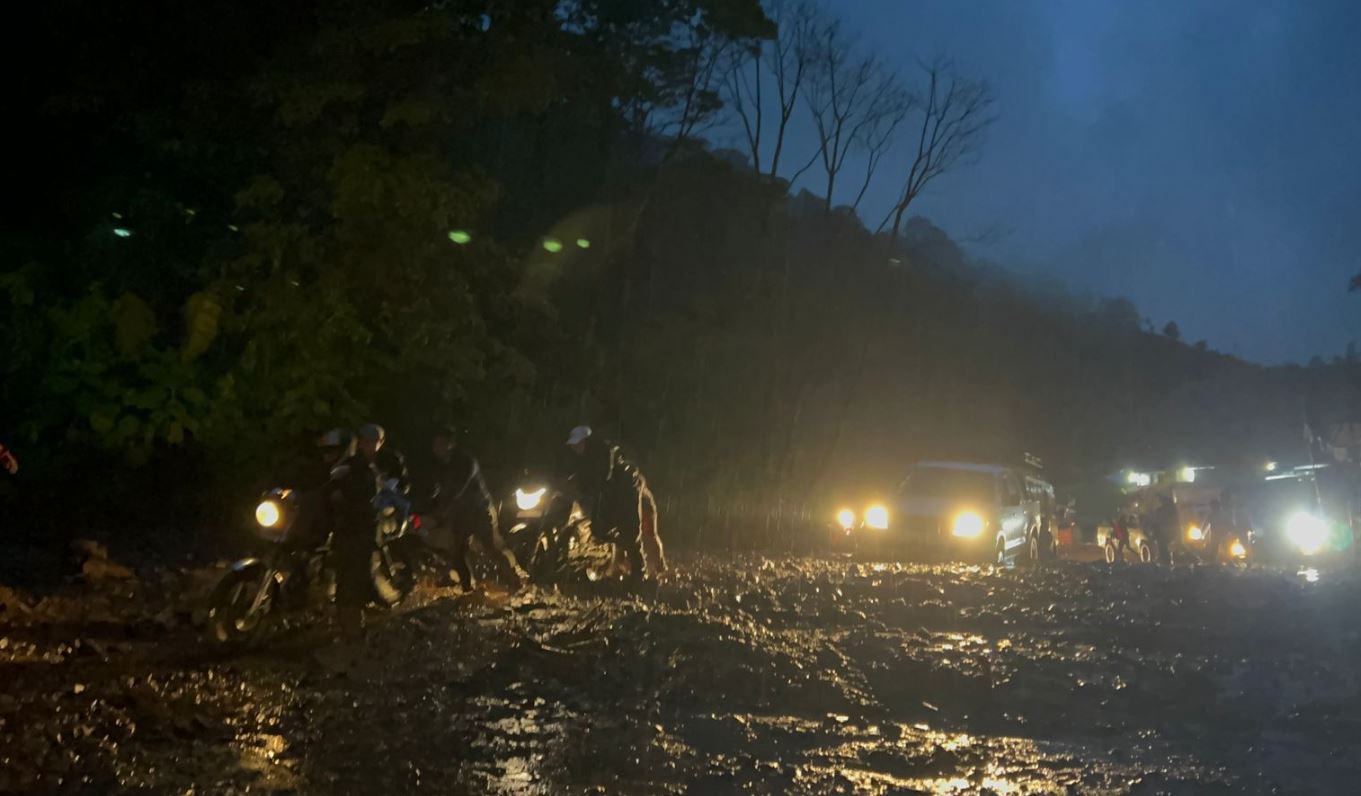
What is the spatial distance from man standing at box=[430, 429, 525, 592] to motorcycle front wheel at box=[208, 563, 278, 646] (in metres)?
2.99

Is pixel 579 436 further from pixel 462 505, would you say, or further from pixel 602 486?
pixel 462 505

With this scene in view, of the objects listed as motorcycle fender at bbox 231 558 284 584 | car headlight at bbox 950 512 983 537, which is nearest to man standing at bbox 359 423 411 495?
motorcycle fender at bbox 231 558 284 584

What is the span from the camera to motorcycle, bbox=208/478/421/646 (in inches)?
352

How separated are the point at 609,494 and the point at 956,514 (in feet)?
21.2

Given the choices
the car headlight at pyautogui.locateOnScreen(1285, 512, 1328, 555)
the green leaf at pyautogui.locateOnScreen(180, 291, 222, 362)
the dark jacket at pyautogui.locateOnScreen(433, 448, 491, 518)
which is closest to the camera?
the dark jacket at pyautogui.locateOnScreen(433, 448, 491, 518)

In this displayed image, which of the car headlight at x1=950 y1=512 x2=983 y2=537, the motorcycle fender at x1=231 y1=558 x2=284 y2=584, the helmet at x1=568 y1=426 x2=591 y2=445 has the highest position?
the helmet at x1=568 y1=426 x2=591 y2=445

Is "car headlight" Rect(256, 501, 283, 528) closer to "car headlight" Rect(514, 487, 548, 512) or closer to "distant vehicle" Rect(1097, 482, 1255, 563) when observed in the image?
"car headlight" Rect(514, 487, 548, 512)

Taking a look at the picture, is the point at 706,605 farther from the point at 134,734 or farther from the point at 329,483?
the point at 134,734

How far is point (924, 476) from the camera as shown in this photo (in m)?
19.5

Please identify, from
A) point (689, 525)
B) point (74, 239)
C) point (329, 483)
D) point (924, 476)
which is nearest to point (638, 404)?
point (689, 525)

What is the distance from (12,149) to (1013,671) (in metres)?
11.8

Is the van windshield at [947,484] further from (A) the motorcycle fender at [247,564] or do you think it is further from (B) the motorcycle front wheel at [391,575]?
(A) the motorcycle fender at [247,564]

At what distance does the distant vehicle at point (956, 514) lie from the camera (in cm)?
1794

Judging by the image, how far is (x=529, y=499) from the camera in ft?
43.6
